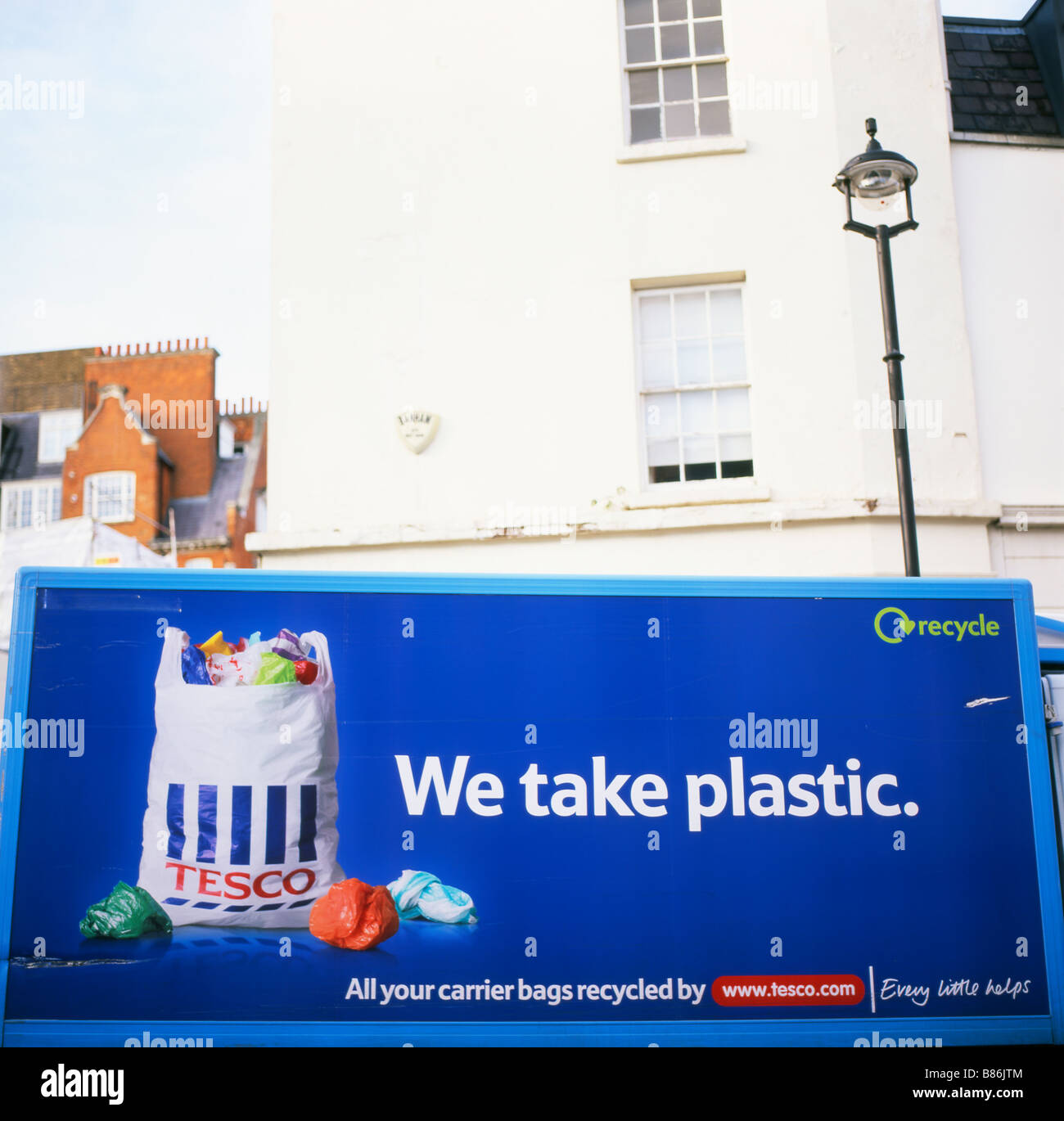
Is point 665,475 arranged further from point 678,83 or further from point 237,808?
point 237,808

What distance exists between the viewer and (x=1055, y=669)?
5.24 metres

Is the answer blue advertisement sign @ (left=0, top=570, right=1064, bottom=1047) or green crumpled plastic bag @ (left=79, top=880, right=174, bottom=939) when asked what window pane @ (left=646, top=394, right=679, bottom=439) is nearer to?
blue advertisement sign @ (left=0, top=570, right=1064, bottom=1047)

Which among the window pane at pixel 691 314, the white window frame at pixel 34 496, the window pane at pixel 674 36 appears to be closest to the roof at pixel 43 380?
the white window frame at pixel 34 496

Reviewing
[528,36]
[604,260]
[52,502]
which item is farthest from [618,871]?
[52,502]

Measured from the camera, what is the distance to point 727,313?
952 centimetres

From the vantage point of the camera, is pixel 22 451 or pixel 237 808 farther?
pixel 22 451

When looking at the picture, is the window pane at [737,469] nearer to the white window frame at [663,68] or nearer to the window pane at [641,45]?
the white window frame at [663,68]

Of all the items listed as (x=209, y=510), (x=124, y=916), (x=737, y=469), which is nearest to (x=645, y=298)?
(x=737, y=469)

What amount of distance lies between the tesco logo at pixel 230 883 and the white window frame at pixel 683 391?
5.51 metres

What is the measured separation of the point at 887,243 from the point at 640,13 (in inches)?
168

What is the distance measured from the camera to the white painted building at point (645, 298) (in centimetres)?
899

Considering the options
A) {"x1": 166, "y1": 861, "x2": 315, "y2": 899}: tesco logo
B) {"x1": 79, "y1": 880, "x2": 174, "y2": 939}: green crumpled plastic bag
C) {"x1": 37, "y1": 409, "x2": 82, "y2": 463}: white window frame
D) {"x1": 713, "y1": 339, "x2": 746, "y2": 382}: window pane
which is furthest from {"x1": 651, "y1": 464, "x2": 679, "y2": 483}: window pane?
{"x1": 37, "y1": 409, "x2": 82, "y2": 463}: white window frame

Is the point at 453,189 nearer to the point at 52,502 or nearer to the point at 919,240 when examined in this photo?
the point at 919,240

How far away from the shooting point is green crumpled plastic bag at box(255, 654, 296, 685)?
4562mm
